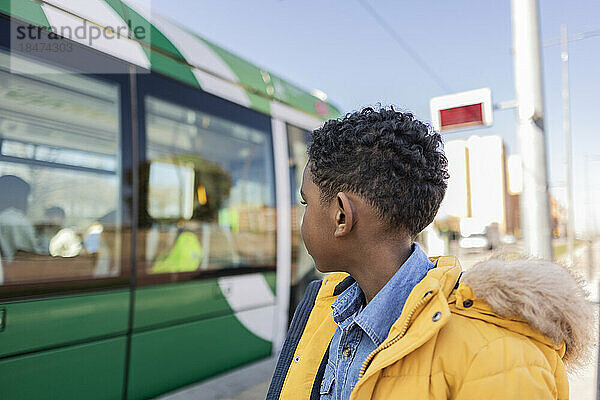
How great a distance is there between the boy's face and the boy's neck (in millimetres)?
89

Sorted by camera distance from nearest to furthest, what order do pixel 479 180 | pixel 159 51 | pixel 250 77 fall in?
pixel 159 51, pixel 479 180, pixel 250 77

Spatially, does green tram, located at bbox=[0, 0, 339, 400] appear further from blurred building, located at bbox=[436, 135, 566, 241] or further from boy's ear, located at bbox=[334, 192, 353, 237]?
boy's ear, located at bbox=[334, 192, 353, 237]

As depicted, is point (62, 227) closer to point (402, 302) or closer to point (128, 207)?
point (128, 207)

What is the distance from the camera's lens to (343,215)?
1318 millimetres

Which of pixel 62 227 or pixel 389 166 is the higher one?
pixel 389 166

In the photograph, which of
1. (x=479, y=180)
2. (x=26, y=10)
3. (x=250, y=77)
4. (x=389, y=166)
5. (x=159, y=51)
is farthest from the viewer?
(x=250, y=77)

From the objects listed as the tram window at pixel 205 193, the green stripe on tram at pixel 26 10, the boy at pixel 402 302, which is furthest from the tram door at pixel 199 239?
the boy at pixel 402 302

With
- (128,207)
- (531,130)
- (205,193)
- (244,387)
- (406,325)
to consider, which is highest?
(531,130)

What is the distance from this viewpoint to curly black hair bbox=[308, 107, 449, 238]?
4.12ft

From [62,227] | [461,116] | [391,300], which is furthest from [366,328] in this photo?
[461,116]

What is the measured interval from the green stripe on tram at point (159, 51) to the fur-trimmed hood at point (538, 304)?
11.3 feet

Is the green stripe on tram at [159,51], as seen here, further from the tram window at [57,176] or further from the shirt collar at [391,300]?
the shirt collar at [391,300]

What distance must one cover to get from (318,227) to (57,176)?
102 inches

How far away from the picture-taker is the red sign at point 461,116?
443cm
